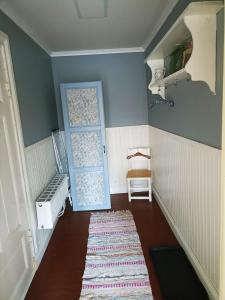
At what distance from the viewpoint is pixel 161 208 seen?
10.8 ft

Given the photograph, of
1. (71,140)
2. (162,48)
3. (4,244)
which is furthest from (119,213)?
(162,48)

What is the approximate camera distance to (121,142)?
3926mm

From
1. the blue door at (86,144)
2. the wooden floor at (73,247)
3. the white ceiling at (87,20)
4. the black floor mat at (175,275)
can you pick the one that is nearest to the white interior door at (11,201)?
the wooden floor at (73,247)

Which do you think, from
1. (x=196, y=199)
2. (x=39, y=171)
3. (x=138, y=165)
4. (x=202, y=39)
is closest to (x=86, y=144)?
(x=39, y=171)

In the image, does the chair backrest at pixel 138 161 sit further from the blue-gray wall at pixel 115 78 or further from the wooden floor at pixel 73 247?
the wooden floor at pixel 73 247

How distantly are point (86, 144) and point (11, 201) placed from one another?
1.68 meters

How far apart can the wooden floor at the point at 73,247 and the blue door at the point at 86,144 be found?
276 millimetres

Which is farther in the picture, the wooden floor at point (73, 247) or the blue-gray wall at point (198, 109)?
the wooden floor at point (73, 247)

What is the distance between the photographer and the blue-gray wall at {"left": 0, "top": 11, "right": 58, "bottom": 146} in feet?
7.02

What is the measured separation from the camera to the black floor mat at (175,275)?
1757 mm

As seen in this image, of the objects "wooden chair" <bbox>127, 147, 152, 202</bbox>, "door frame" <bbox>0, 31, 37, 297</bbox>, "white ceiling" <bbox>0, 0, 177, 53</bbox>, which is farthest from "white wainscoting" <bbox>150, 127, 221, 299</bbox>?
"door frame" <bbox>0, 31, 37, 297</bbox>

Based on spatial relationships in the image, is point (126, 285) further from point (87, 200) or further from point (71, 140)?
point (71, 140)

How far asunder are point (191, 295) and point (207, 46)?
1.74m

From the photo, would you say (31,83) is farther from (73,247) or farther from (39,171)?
(73,247)
